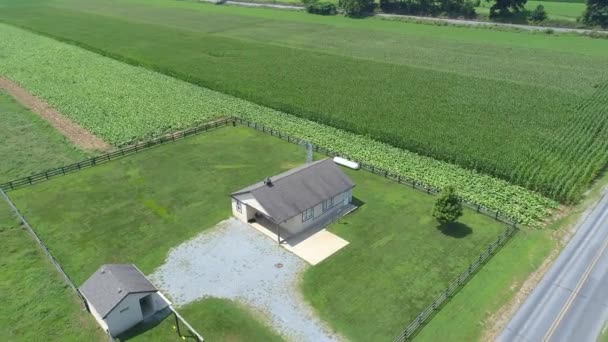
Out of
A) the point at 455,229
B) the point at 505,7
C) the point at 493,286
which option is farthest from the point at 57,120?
the point at 505,7

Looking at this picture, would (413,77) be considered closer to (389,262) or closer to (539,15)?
(389,262)

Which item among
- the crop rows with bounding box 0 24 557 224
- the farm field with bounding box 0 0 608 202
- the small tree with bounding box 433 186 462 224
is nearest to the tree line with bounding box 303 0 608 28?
the farm field with bounding box 0 0 608 202

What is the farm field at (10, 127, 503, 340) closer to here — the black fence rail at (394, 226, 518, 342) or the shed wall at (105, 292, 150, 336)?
the black fence rail at (394, 226, 518, 342)

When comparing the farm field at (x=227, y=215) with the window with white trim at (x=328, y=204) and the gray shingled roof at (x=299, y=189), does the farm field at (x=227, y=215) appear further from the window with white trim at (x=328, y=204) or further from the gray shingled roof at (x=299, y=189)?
the gray shingled roof at (x=299, y=189)

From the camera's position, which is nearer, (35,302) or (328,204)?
(35,302)

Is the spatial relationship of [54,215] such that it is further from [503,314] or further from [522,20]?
[522,20]

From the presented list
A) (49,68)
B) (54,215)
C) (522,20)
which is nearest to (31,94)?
(49,68)

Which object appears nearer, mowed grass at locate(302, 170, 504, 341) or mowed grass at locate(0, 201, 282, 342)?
mowed grass at locate(0, 201, 282, 342)
